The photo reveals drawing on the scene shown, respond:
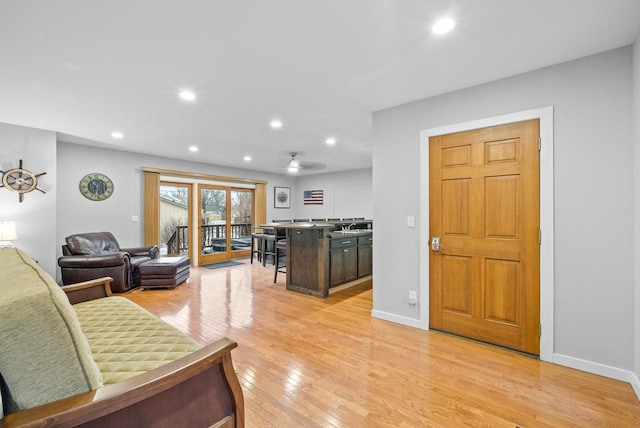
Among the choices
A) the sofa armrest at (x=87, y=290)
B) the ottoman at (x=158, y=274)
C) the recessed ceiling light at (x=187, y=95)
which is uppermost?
the recessed ceiling light at (x=187, y=95)

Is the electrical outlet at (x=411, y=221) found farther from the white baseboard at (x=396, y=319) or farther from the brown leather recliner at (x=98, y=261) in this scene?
the brown leather recliner at (x=98, y=261)

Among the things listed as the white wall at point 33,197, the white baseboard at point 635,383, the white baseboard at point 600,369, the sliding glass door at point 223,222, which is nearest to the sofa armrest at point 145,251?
the white wall at point 33,197

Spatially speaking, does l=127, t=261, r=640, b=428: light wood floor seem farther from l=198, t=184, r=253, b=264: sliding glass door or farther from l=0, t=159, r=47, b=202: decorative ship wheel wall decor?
l=198, t=184, r=253, b=264: sliding glass door

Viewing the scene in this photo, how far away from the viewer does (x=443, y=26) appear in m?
1.87

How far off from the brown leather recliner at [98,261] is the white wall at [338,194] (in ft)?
15.5

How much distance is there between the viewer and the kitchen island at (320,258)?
4.16 metres

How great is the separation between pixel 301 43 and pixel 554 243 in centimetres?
255

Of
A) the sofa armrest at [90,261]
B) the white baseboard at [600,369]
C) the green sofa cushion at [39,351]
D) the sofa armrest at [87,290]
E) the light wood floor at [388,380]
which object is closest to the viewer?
the green sofa cushion at [39,351]

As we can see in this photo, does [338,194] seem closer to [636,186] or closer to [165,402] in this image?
[636,186]

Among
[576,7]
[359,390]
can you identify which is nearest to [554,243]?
[576,7]

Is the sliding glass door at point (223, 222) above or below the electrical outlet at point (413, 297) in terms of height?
above

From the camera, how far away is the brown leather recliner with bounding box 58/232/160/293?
4.18m

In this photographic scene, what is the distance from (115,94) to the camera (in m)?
2.93

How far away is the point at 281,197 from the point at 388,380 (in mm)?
7342
